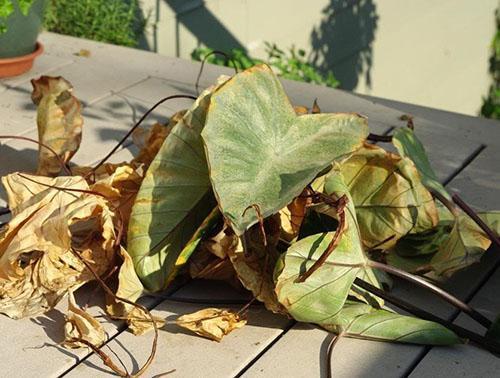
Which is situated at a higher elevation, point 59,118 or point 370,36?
point 59,118

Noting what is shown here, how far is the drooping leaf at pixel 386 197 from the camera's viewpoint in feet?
8.73

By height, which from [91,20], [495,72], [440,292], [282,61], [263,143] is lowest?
[495,72]

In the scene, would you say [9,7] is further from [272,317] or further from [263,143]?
[272,317]

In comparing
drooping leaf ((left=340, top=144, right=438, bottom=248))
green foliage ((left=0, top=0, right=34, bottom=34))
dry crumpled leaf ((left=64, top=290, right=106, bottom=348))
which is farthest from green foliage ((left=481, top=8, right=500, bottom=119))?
dry crumpled leaf ((left=64, top=290, right=106, bottom=348))

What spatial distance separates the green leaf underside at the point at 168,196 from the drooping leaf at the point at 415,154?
1.69ft

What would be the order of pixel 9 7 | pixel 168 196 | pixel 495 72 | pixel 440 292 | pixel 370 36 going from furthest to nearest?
1. pixel 495 72
2. pixel 370 36
3. pixel 9 7
4. pixel 168 196
5. pixel 440 292

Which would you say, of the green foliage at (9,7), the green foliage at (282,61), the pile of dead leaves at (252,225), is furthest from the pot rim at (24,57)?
the pile of dead leaves at (252,225)

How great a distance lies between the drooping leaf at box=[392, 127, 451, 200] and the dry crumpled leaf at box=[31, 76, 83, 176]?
941mm

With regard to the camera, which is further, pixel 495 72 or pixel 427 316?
pixel 495 72

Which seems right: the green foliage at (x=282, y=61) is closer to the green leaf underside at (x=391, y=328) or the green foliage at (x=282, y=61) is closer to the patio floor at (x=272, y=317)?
the patio floor at (x=272, y=317)

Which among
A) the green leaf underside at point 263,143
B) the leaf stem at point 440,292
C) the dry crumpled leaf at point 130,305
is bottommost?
the dry crumpled leaf at point 130,305

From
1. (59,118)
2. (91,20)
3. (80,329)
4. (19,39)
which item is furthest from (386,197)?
(91,20)

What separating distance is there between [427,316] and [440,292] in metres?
0.07

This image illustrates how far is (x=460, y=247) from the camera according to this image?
104 inches
